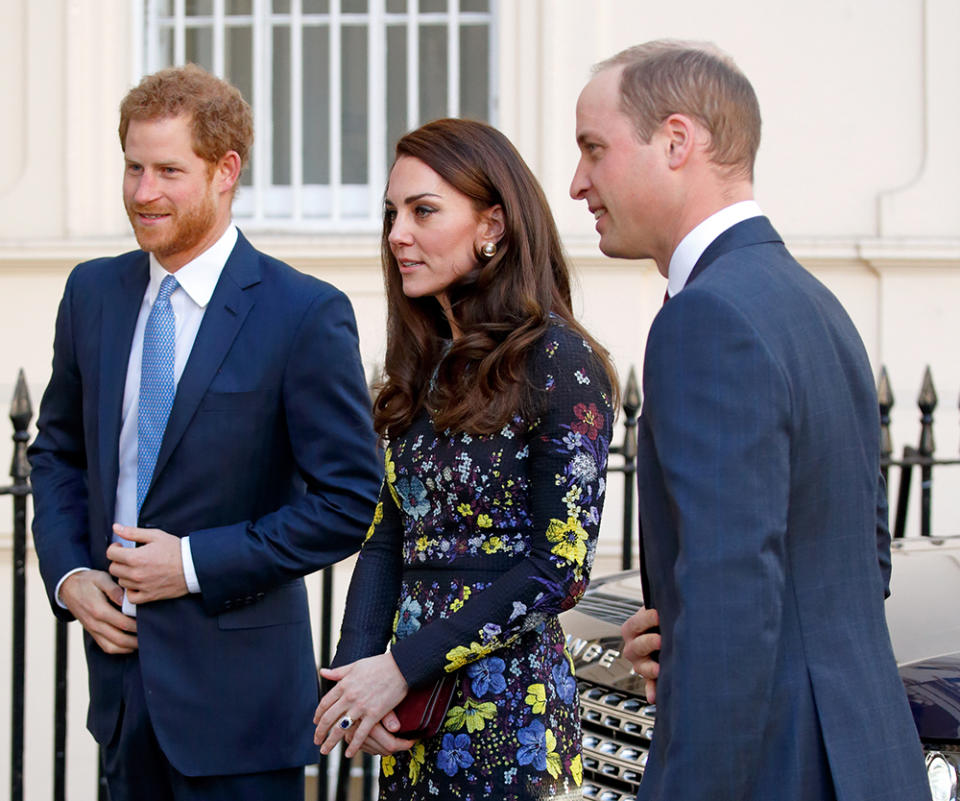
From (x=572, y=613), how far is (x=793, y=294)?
1.89 meters

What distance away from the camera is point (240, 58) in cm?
713

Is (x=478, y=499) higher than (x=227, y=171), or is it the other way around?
(x=227, y=171)

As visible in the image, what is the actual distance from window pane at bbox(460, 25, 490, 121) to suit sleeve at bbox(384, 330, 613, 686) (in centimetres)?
486

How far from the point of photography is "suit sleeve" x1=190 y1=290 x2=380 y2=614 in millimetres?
2646

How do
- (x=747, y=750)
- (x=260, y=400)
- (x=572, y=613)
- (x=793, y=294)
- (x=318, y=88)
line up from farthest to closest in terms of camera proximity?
(x=318, y=88)
(x=572, y=613)
(x=260, y=400)
(x=793, y=294)
(x=747, y=750)

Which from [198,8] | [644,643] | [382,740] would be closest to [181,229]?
[382,740]

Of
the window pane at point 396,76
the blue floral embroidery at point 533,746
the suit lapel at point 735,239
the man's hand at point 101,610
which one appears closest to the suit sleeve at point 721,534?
the suit lapel at point 735,239

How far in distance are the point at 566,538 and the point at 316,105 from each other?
5288mm

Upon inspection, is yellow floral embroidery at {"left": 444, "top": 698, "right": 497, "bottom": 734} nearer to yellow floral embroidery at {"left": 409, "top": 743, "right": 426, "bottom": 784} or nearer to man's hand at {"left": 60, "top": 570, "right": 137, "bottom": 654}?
yellow floral embroidery at {"left": 409, "top": 743, "right": 426, "bottom": 784}

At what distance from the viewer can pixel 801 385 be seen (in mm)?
1646

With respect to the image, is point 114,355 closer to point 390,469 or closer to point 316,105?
point 390,469

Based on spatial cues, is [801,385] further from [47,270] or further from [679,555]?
[47,270]

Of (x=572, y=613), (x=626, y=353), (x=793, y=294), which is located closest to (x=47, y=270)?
(x=626, y=353)

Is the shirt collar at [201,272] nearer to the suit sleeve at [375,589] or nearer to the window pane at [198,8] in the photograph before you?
the suit sleeve at [375,589]
